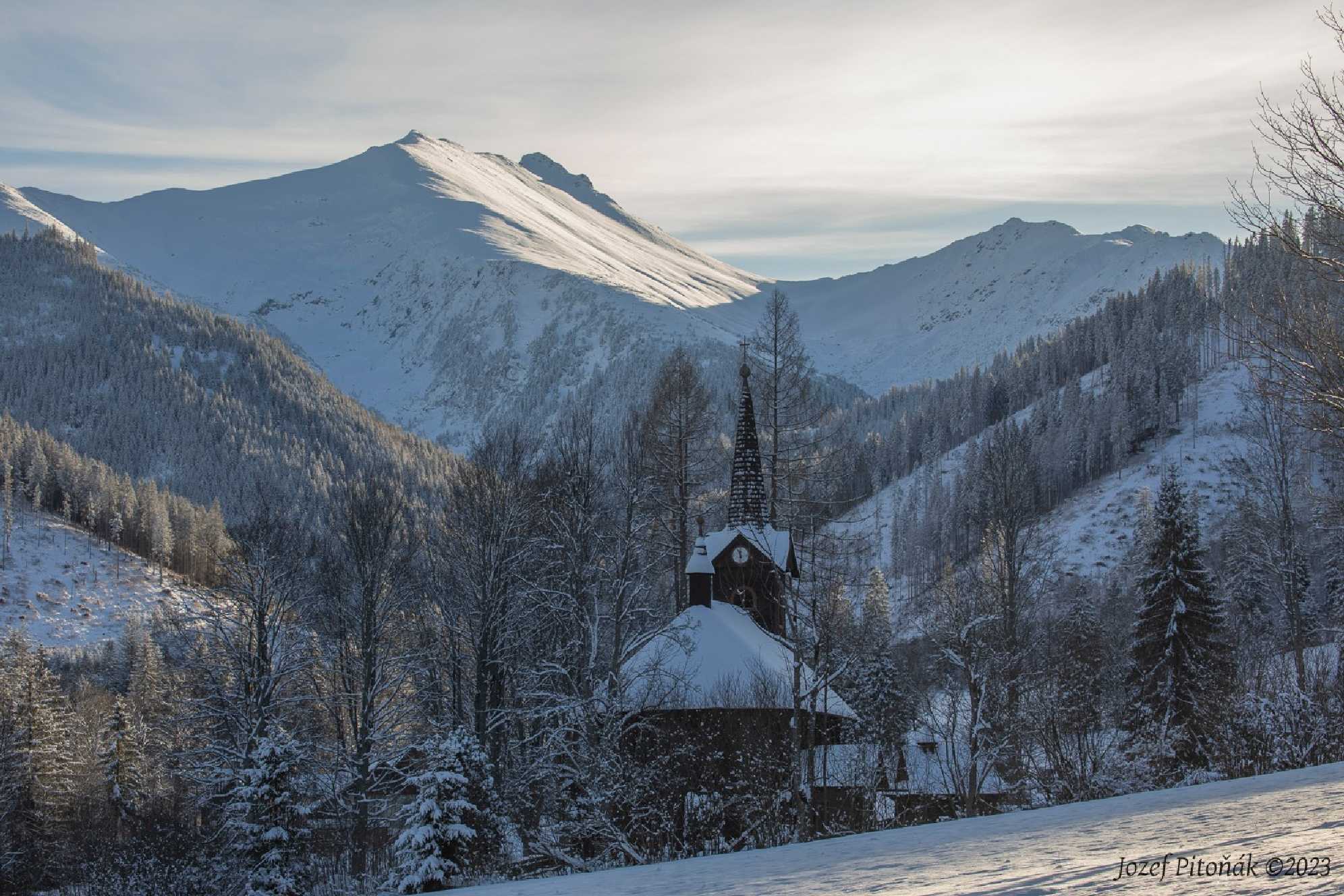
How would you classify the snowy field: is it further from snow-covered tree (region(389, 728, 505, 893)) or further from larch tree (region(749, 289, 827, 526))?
larch tree (region(749, 289, 827, 526))

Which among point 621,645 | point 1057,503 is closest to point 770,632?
point 621,645

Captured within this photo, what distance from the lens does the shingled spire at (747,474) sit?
31.7 meters

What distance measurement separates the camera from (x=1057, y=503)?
5157 inches

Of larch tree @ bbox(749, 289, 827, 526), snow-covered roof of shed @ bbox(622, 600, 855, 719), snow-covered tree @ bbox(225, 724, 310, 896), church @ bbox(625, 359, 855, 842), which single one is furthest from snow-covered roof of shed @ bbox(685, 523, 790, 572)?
snow-covered tree @ bbox(225, 724, 310, 896)

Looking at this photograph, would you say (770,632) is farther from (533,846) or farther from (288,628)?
(288,628)

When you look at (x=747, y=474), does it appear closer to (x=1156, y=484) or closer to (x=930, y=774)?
(x=930, y=774)

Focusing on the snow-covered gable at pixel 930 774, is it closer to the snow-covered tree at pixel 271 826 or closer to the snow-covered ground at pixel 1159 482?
the snow-covered tree at pixel 271 826

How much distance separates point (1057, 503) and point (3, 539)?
13324cm

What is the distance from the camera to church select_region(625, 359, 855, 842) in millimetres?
20766

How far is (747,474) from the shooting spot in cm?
3206

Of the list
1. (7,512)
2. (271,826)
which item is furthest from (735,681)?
(7,512)

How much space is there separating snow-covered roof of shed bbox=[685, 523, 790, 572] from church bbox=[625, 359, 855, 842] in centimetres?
4

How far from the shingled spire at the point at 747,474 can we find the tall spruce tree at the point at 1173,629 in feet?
40.1

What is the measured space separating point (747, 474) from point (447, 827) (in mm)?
15588
